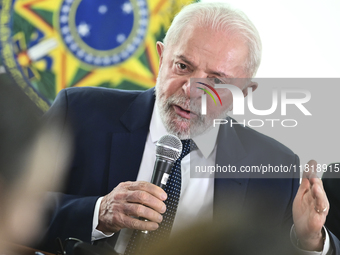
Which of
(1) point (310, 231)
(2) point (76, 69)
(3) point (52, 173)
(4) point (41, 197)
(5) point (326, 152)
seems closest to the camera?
(1) point (310, 231)

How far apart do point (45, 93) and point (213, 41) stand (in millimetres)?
1502

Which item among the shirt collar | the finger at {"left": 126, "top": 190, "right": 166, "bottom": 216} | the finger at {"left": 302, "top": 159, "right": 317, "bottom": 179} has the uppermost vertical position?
the shirt collar

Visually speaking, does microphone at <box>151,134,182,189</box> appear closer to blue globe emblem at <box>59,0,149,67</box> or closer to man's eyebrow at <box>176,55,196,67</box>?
man's eyebrow at <box>176,55,196,67</box>

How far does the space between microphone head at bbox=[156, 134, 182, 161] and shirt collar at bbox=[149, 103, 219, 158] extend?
35 centimetres

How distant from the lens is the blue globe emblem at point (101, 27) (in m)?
2.38

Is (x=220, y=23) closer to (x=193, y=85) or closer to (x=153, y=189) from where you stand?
(x=193, y=85)

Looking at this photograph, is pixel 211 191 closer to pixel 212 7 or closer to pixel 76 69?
pixel 212 7

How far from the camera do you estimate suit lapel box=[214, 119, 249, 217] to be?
4.64 ft

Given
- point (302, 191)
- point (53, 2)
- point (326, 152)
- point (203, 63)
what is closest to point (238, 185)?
point (302, 191)

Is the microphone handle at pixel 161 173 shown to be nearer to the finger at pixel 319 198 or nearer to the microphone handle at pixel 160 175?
the microphone handle at pixel 160 175

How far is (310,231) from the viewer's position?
116cm

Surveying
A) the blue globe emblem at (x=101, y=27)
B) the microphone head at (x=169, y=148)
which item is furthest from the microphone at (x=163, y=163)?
the blue globe emblem at (x=101, y=27)

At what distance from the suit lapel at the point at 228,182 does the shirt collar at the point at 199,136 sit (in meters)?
0.03

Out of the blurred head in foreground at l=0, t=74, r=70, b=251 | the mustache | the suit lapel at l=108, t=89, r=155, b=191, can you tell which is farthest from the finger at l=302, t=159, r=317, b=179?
the blurred head in foreground at l=0, t=74, r=70, b=251
